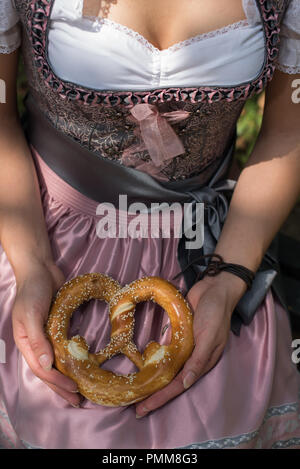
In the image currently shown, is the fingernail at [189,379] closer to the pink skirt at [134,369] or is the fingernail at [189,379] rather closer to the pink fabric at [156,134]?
the pink skirt at [134,369]

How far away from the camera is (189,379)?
0.91 m

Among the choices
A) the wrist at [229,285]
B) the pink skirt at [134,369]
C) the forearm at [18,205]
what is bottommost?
the pink skirt at [134,369]

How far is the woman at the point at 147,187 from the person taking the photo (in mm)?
898

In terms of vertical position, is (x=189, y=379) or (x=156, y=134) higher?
(x=156, y=134)

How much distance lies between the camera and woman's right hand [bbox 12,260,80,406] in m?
0.89

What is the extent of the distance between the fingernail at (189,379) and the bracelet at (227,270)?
229mm

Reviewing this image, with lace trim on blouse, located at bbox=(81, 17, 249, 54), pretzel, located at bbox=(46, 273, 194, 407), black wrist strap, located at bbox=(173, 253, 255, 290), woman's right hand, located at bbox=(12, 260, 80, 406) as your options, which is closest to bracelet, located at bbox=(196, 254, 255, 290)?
black wrist strap, located at bbox=(173, 253, 255, 290)

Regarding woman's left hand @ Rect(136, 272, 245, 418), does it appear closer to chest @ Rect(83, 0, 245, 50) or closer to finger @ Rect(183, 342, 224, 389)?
finger @ Rect(183, 342, 224, 389)

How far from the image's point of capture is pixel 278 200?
1.12 metres

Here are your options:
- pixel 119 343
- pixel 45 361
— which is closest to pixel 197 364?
pixel 119 343

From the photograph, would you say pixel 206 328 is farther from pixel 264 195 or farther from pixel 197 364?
pixel 264 195

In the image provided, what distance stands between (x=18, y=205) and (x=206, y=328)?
19.8 inches

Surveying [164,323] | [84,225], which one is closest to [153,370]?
[164,323]

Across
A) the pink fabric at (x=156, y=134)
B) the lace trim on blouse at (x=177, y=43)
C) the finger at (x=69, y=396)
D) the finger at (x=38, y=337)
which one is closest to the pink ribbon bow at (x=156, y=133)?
the pink fabric at (x=156, y=134)
